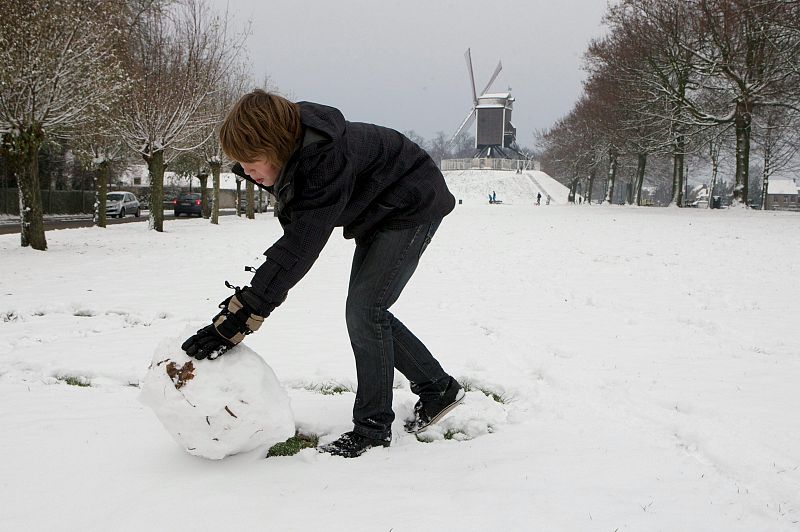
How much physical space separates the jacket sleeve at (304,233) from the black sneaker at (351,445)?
0.80 metres

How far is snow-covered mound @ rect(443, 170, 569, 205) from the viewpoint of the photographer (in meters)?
61.7

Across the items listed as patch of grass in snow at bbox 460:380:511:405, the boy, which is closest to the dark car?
patch of grass in snow at bbox 460:380:511:405

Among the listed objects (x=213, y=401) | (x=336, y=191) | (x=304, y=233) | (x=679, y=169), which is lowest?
(x=213, y=401)

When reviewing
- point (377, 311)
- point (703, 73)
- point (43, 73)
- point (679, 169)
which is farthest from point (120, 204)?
point (377, 311)

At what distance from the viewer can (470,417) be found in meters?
3.13

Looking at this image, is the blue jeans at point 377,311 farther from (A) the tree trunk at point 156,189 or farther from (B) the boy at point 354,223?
(A) the tree trunk at point 156,189

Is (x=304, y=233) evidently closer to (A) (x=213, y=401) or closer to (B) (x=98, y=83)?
(A) (x=213, y=401)

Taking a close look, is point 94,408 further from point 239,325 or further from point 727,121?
point 727,121

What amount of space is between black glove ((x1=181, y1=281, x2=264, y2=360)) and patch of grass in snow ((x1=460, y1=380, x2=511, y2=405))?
1708 mm

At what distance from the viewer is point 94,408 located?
3.17m

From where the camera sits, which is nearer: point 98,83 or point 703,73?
point 98,83

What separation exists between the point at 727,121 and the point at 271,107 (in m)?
24.7

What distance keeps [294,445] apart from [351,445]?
306 millimetres

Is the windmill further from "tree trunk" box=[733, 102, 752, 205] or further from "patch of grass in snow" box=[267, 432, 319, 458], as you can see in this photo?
"patch of grass in snow" box=[267, 432, 319, 458]
